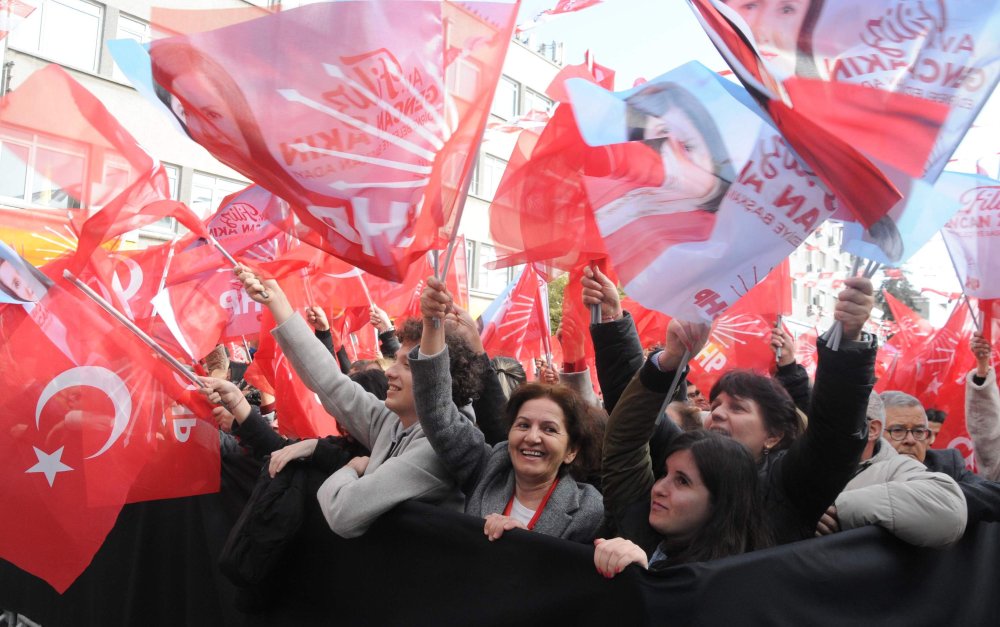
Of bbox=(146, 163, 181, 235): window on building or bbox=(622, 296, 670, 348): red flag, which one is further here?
bbox=(146, 163, 181, 235): window on building

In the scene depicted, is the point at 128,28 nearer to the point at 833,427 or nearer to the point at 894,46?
the point at 894,46

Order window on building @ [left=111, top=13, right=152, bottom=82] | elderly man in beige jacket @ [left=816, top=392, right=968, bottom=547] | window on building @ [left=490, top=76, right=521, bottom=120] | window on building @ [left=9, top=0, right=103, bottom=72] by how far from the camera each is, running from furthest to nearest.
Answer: window on building @ [left=490, top=76, right=521, bottom=120]
window on building @ [left=111, top=13, right=152, bottom=82]
window on building @ [left=9, top=0, right=103, bottom=72]
elderly man in beige jacket @ [left=816, top=392, right=968, bottom=547]

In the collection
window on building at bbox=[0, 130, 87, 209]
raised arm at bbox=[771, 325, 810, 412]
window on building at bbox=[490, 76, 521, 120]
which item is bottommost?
raised arm at bbox=[771, 325, 810, 412]

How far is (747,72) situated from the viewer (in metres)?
2.39

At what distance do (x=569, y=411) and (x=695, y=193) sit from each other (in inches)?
34.1

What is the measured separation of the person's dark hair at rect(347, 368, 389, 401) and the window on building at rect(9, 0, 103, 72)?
16.1 m

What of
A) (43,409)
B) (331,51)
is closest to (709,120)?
(331,51)

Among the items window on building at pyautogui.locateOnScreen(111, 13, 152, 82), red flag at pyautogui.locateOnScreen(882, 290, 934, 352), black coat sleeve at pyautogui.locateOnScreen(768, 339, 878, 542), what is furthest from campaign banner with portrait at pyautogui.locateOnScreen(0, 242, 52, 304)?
window on building at pyautogui.locateOnScreen(111, 13, 152, 82)

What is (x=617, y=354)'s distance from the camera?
10.3 ft

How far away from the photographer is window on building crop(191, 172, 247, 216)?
69.9ft

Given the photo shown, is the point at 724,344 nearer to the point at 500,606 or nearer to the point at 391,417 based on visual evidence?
the point at 391,417

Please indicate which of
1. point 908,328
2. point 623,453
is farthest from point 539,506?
point 908,328

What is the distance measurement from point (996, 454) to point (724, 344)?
6.71 ft

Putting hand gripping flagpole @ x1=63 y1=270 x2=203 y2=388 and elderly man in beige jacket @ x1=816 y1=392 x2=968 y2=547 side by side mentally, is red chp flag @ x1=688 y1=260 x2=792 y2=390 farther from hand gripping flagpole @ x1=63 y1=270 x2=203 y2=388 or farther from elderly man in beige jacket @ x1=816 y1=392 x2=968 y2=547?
hand gripping flagpole @ x1=63 y1=270 x2=203 y2=388
